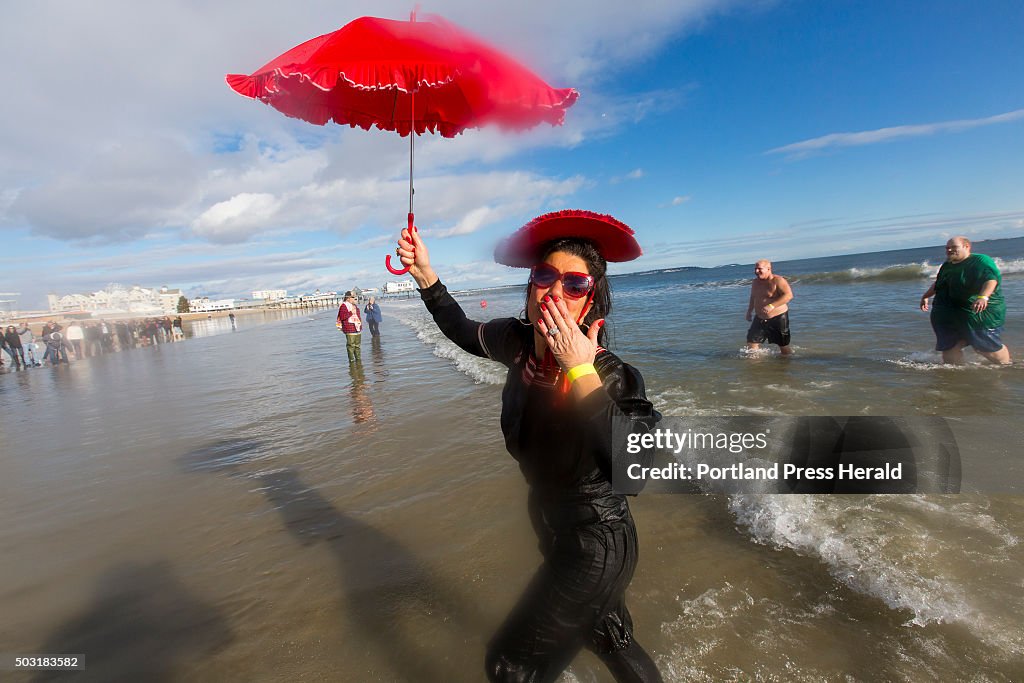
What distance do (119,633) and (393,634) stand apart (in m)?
1.80

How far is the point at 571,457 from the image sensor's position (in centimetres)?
176

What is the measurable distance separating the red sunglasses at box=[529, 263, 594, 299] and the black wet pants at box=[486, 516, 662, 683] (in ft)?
3.01

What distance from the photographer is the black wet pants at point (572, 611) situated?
1.74m

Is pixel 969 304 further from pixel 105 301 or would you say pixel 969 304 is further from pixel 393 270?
pixel 105 301

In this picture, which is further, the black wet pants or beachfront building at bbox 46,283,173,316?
beachfront building at bbox 46,283,173,316

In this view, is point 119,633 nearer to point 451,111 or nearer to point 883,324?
point 451,111

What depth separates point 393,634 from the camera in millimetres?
2738

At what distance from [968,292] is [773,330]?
2.96 m

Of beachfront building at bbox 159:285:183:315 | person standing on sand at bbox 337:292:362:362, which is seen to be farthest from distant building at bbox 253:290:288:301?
person standing on sand at bbox 337:292:362:362

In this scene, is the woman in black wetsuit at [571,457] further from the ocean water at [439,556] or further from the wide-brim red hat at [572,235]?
the ocean water at [439,556]

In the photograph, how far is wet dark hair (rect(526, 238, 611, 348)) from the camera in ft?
6.52

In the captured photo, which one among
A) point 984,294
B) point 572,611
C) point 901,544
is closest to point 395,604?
point 572,611
